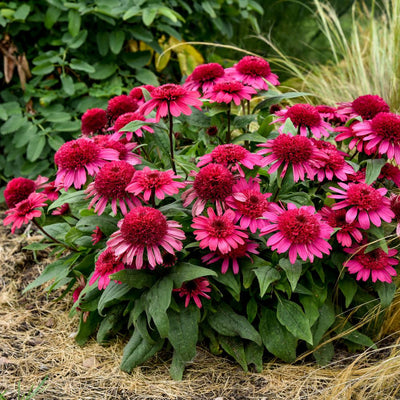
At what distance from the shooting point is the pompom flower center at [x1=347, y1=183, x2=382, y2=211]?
1.45m

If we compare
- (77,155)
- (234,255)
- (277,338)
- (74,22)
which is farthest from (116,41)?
(277,338)

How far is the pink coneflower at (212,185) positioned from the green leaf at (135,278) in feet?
0.82

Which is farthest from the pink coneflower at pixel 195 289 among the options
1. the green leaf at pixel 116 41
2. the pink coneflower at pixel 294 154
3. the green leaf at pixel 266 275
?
the green leaf at pixel 116 41

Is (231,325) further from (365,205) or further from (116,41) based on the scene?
(116,41)

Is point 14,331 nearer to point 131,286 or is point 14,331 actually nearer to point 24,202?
point 24,202

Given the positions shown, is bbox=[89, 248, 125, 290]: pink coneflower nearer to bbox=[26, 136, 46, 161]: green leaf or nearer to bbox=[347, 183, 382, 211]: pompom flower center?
bbox=[347, 183, 382, 211]: pompom flower center

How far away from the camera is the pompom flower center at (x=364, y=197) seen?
1450 millimetres

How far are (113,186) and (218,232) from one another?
0.35 m

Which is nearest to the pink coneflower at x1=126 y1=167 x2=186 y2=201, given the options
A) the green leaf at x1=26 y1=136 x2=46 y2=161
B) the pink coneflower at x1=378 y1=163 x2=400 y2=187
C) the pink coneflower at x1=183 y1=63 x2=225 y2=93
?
the pink coneflower at x1=183 y1=63 x2=225 y2=93

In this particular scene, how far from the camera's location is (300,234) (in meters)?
1.34

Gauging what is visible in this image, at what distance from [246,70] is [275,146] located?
445mm

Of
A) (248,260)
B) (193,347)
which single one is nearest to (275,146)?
(248,260)

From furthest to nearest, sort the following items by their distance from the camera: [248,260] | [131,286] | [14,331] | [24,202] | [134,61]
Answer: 1. [134,61]
2. [14,331]
3. [24,202]
4. [248,260]
5. [131,286]

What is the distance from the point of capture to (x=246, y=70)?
177 cm
